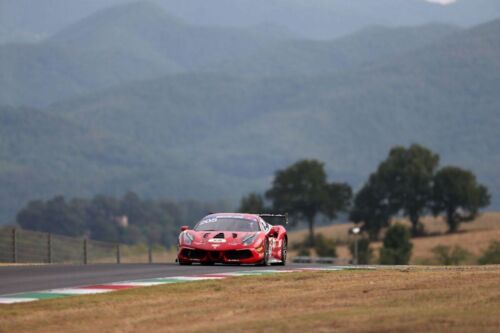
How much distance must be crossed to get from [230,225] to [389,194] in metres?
127

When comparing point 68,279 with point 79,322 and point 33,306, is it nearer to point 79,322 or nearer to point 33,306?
point 33,306

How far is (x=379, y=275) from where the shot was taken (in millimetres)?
21359

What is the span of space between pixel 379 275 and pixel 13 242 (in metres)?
20.2

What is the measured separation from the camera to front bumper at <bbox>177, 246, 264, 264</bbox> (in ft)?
89.0

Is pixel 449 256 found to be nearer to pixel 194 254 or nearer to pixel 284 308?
pixel 194 254

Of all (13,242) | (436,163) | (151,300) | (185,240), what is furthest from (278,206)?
(151,300)

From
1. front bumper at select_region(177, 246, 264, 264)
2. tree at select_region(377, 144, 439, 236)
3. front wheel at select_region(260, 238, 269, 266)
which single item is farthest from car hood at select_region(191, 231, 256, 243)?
tree at select_region(377, 144, 439, 236)

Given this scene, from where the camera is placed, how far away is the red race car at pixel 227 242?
27.1 metres

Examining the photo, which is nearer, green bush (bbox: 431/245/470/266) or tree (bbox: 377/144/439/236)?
green bush (bbox: 431/245/470/266)

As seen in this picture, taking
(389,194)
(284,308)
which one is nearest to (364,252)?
(389,194)

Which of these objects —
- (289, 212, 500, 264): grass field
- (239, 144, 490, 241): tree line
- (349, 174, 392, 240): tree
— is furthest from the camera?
(349, 174, 392, 240): tree

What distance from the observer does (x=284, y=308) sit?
50.9ft

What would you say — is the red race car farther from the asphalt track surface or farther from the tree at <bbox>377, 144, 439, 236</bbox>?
the tree at <bbox>377, 144, 439, 236</bbox>

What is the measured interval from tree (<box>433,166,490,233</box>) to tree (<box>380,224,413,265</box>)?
37.5 metres
